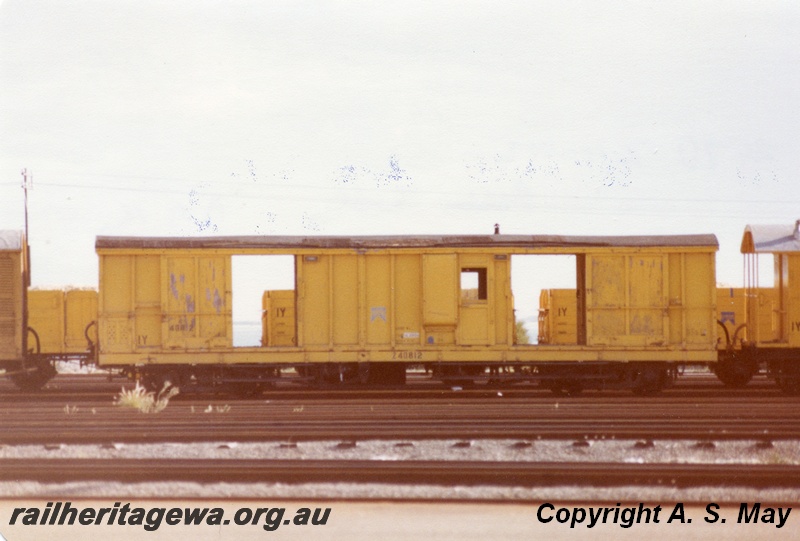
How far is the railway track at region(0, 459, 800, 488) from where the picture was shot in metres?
10.2

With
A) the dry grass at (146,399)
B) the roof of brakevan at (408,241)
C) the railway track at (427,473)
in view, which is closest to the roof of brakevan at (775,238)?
the roof of brakevan at (408,241)

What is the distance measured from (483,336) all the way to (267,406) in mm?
5263

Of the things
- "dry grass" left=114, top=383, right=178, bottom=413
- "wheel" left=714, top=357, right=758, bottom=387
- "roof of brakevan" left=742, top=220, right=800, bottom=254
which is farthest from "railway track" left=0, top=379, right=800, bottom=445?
"roof of brakevan" left=742, top=220, right=800, bottom=254

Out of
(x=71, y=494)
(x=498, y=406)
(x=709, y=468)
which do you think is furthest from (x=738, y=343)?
(x=71, y=494)

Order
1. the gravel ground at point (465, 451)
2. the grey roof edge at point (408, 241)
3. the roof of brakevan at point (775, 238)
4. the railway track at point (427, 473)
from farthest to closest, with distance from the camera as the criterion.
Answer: the roof of brakevan at point (775, 238), the grey roof edge at point (408, 241), the gravel ground at point (465, 451), the railway track at point (427, 473)

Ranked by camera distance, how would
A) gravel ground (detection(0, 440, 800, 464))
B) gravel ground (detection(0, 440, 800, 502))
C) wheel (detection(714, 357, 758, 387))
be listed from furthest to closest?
wheel (detection(714, 357, 758, 387))
gravel ground (detection(0, 440, 800, 464))
gravel ground (detection(0, 440, 800, 502))

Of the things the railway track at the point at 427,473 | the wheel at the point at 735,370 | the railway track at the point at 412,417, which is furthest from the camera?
the wheel at the point at 735,370

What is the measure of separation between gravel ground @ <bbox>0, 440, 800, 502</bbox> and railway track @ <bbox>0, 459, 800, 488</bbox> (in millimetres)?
298

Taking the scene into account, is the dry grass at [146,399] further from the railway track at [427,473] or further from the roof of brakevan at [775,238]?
the roof of brakevan at [775,238]

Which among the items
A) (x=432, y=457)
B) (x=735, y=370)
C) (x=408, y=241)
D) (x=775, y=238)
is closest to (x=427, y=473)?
(x=432, y=457)

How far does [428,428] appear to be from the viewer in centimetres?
1412

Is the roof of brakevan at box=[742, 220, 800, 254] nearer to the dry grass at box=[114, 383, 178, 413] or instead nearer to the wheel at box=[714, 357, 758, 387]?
the wheel at box=[714, 357, 758, 387]

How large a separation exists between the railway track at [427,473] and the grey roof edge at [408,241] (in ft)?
31.9

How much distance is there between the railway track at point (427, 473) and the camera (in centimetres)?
1016
